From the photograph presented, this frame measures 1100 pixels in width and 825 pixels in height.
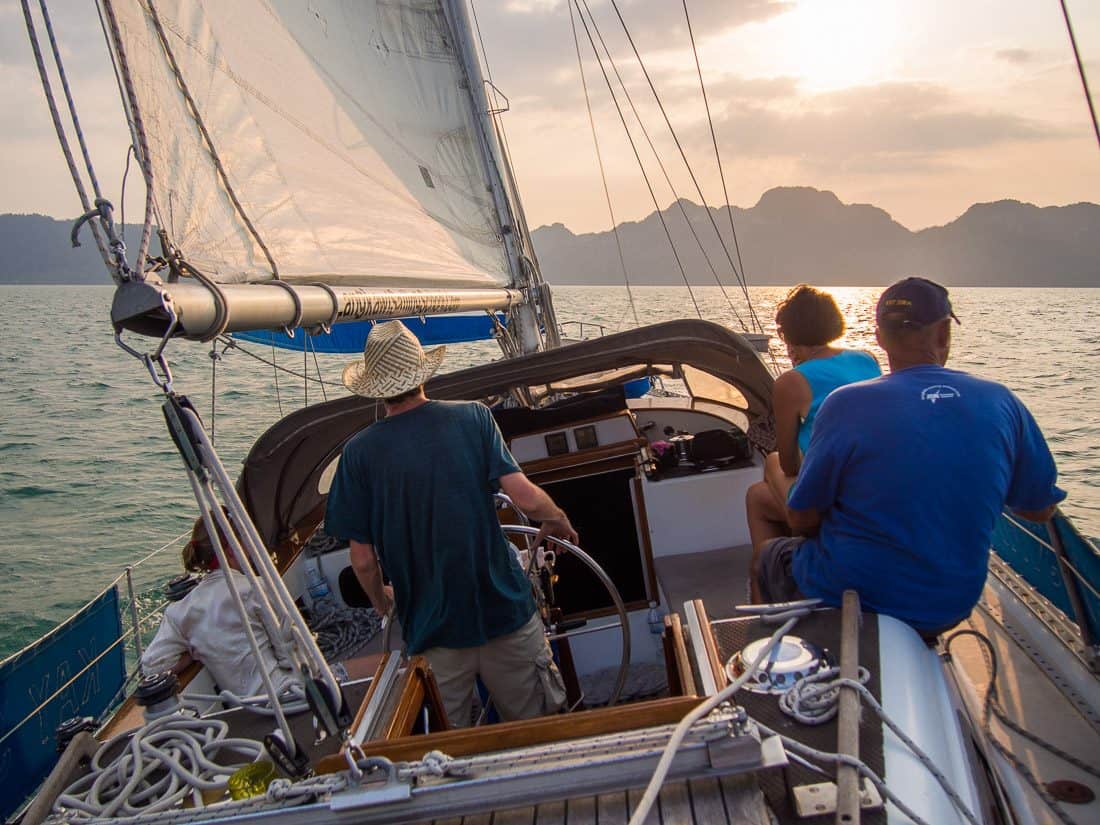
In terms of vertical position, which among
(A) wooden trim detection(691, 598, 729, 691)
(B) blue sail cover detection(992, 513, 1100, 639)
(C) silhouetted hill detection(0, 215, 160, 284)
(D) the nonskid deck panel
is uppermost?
(C) silhouetted hill detection(0, 215, 160, 284)

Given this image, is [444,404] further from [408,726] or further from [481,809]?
[481,809]

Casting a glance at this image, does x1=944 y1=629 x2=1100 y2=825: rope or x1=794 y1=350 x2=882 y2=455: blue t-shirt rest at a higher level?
x1=794 y1=350 x2=882 y2=455: blue t-shirt

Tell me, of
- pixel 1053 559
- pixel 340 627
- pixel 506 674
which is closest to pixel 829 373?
pixel 1053 559

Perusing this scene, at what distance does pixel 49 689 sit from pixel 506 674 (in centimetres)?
341

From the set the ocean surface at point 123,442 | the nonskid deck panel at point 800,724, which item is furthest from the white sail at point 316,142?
the nonskid deck panel at point 800,724

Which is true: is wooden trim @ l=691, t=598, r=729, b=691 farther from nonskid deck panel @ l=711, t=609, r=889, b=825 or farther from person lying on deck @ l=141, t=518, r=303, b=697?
person lying on deck @ l=141, t=518, r=303, b=697

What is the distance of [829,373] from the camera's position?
8.62 feet

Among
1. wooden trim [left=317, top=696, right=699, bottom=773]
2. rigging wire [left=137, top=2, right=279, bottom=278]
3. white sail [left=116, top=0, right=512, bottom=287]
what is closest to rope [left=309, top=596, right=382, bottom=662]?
white sail [left=116, top=0, right=512, bottom=287]

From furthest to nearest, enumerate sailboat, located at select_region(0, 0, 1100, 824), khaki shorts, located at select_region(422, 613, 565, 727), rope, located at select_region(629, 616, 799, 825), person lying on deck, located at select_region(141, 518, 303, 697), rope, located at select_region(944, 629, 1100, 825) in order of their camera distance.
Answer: person lying on deck, located at select_region(141, 518, 303, 697), khaki shorts, located at select_region(422, 613, 565, 727), rope, located at select_region(944, 629, 1100, 825), sailboat, located at select_region(0, 0, 1100, 824), rope, located at select_region(629, 616, 799, 825)

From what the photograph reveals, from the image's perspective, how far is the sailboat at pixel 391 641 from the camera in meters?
1.38

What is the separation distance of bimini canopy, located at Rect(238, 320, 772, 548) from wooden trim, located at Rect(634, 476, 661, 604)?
0.86 m

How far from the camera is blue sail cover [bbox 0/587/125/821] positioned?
12.6 feet

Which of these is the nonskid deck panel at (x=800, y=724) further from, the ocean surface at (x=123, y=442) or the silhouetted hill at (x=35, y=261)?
the silhouetted hill at (x=35, y=261)

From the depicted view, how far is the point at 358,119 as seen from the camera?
4273 mm
